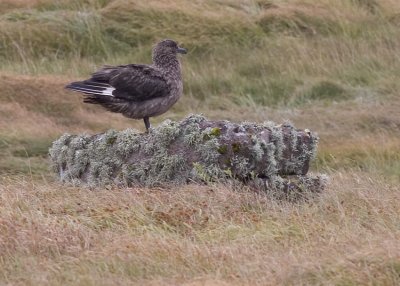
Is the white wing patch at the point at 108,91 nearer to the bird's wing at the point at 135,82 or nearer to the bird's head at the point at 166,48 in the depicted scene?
the bird's wing at the point at 135,82

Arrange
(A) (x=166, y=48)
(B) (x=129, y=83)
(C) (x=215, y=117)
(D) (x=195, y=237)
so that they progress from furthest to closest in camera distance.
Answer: (C) (x=215, y=117) → (A) (x=166, y=48) → (B) (x=129, y=83) → (D) (x=195, y=237)

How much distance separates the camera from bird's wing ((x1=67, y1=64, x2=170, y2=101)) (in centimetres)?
1095

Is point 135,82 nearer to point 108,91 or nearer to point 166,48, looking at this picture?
point 108,91

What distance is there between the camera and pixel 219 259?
7125 mm

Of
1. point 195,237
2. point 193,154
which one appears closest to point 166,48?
point 193,154

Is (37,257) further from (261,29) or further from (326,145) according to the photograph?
(261,29)

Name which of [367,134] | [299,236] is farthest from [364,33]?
[299,236]

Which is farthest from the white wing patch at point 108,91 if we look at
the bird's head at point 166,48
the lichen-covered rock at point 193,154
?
the lichen-covered rock at point 193,154

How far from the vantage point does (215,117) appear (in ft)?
55.6

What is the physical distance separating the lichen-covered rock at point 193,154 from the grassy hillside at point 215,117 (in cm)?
42

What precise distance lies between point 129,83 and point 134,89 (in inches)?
3.8

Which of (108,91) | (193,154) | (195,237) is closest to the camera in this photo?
(195,237)

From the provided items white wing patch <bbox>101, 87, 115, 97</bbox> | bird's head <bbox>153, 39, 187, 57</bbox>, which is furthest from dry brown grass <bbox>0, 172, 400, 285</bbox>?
bird's head <bbox>153, 39, 187, 57</bbox>

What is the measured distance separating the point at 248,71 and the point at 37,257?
11.9 metres
